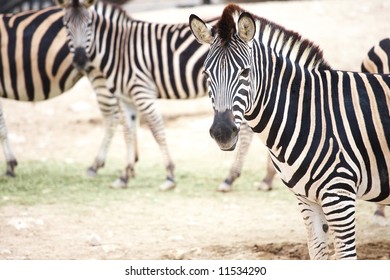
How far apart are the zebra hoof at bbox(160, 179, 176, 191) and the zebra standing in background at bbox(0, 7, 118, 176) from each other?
1031 mm

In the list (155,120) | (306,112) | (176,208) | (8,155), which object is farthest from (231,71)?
(8,155)

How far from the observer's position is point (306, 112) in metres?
4.22

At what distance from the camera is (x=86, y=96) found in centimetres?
1045

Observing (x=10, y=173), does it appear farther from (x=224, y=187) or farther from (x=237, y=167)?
(x=237, y=167)

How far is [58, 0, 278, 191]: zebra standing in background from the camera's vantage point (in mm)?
7699

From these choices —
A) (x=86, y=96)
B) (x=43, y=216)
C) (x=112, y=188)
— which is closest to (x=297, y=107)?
(x=43, y=216)

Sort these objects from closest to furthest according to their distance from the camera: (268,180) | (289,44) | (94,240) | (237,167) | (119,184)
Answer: (289,44), (94,240), (268,180), (237,167), (119,184)

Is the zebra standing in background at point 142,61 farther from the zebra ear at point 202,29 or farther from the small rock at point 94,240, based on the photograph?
the zebra ear at point 202,29

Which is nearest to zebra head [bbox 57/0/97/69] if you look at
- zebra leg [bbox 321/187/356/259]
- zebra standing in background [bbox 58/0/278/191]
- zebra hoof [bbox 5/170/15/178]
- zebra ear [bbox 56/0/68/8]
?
zebra standing in background [bbox 58/0/278/191]

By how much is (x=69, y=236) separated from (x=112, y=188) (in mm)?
1719

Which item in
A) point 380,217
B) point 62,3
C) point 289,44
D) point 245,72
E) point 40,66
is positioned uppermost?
point 289,44

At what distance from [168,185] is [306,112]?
3654mm
